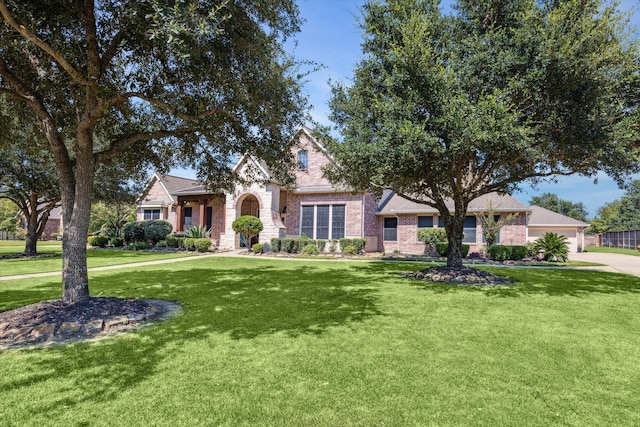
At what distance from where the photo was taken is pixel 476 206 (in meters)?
23.7

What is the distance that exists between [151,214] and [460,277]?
2750 cm

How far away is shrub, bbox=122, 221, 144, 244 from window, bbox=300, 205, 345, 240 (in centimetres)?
1264

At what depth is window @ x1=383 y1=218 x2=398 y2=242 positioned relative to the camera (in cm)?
2522

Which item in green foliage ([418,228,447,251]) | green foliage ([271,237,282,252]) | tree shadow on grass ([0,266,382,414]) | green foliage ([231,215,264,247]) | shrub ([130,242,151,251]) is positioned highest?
green foliage ([231,215,264,247])

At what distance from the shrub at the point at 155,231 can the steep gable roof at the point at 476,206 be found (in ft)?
52.5

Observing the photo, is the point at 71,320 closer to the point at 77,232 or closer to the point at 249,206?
the point at 77,232

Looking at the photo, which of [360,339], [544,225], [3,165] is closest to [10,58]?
[360,339]

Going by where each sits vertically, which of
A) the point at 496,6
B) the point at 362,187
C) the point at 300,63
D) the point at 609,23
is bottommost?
the point at 362,187

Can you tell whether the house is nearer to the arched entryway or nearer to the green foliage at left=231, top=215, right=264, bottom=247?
the arched entryway

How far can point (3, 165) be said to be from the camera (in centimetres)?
1756

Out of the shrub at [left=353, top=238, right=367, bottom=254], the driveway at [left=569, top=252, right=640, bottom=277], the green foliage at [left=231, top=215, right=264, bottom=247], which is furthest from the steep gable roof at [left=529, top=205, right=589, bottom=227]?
the green foliage at [left=231, top=215, right=264, bottom=247]

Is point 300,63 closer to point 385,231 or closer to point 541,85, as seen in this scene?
point 541,85

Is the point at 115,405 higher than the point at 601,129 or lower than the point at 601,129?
lower

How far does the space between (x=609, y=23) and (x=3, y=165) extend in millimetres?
24994
